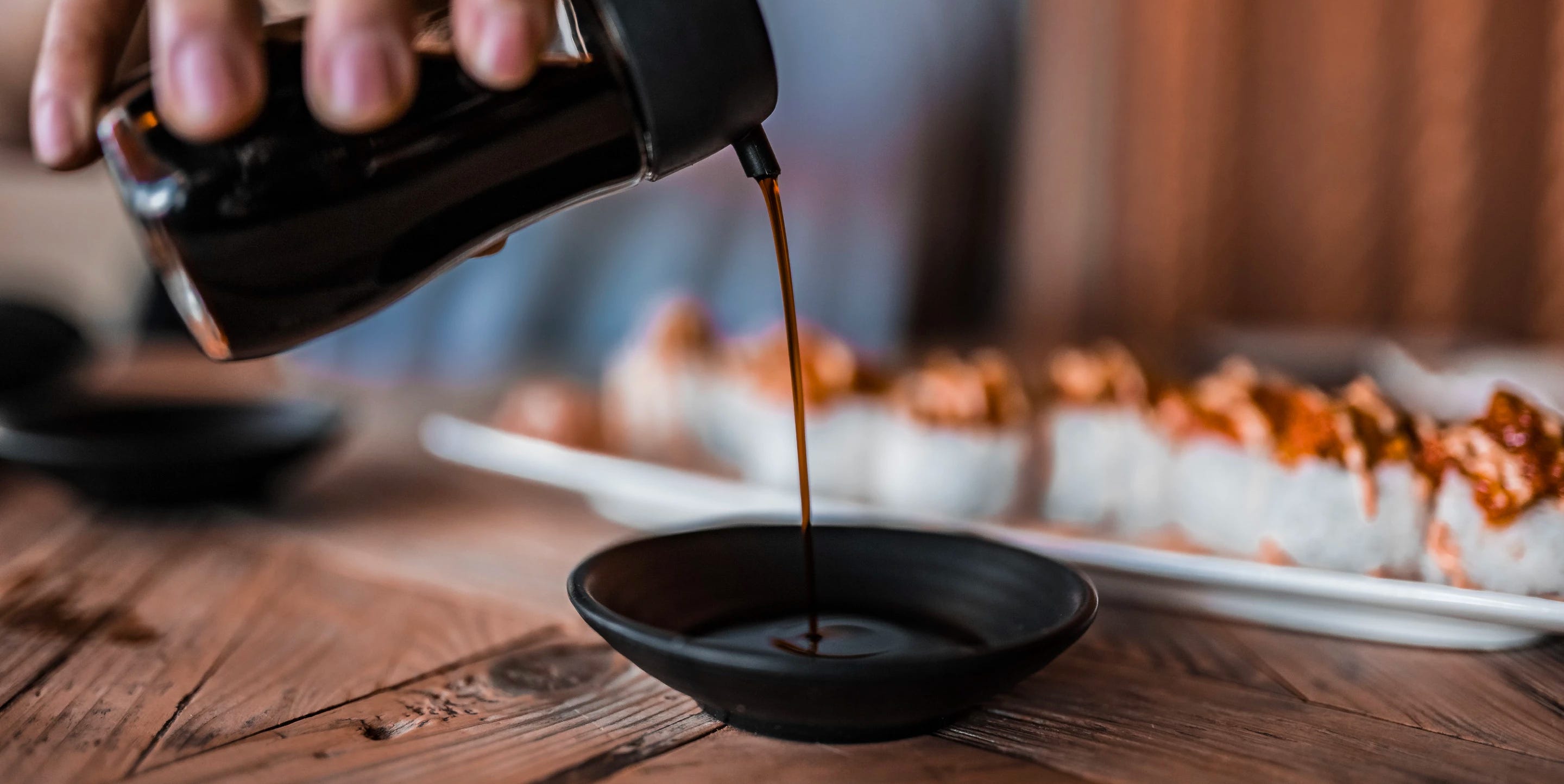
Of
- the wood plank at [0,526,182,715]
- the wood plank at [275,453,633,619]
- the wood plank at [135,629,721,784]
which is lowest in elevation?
the wood plank at [275,453,633,619]

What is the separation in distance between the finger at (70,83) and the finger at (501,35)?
0.22 m

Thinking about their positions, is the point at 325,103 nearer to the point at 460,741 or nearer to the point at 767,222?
the point at 460,741

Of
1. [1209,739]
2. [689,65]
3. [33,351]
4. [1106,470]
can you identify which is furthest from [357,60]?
[33,351]

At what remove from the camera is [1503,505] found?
0.63 meters

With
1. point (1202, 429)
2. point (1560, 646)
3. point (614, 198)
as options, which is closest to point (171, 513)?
point (1202, 429)

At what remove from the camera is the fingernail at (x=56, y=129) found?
0.50 meters

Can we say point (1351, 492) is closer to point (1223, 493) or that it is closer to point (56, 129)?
point (1223, 493)

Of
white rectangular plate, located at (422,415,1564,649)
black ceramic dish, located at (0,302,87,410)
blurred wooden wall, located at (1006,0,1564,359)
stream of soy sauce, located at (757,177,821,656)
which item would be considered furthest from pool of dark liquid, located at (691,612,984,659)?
blurred wooden wall, located at (1006,0,1564,359)

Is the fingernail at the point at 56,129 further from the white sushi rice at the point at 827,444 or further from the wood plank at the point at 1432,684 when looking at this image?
the wood plank at the point at 1432,684

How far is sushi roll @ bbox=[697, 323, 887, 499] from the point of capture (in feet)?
3.22

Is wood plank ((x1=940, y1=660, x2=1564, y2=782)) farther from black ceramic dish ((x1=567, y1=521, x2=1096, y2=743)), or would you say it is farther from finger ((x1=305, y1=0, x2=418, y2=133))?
finger ((x1=305, y1=0, x2=418, y2=133))

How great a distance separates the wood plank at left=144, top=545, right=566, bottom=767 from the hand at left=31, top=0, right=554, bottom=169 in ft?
0.94

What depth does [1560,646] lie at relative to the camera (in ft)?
2.19

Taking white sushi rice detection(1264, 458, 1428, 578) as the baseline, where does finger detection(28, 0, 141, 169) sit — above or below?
above
